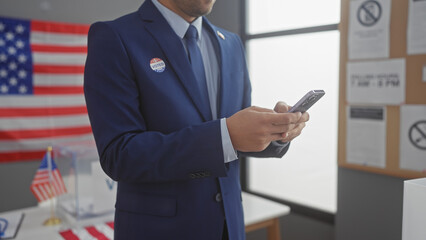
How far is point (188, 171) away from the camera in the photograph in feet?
2.80

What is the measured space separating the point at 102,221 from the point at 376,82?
5.22ft

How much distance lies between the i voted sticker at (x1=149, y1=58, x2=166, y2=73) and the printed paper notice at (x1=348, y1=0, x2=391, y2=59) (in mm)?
1411

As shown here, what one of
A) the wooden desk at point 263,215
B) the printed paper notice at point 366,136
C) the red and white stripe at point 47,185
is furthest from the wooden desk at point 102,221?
the printed paper notice at point 366,136

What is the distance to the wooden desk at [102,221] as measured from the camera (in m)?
1.63

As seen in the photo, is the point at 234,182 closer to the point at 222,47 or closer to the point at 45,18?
the point at 222,47

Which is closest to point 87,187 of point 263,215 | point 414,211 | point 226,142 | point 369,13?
point 263,215

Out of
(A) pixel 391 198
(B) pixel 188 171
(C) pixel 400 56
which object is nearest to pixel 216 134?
(B) pixel 188 171

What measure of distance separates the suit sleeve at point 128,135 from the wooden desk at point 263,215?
3.33 feet

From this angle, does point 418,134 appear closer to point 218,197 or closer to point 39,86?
point 218,197

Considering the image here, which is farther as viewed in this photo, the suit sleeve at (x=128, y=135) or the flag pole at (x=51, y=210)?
the flag pole at (x=51, y=210)

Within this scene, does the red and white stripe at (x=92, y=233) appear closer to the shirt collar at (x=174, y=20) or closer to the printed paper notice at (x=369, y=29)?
the shirt collar at (x=174, y=20)

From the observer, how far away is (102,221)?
1752 millimetres

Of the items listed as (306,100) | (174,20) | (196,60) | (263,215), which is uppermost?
(174,20)

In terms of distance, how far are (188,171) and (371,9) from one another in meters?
1.61
